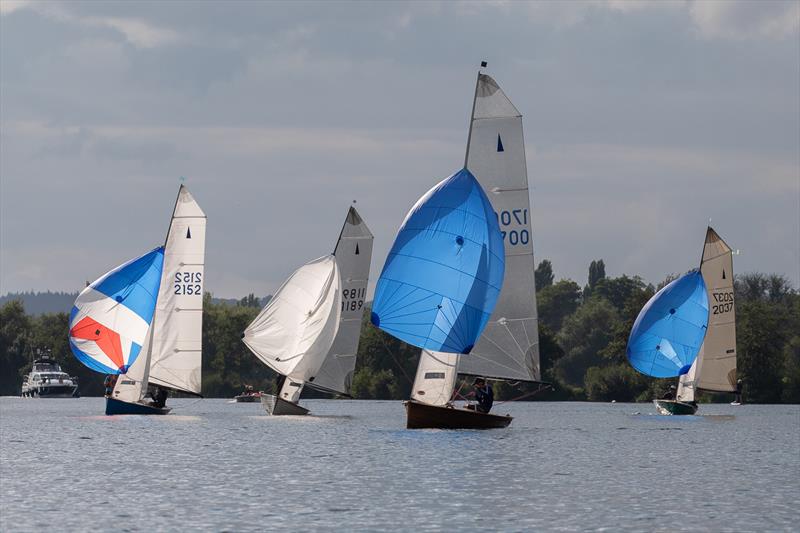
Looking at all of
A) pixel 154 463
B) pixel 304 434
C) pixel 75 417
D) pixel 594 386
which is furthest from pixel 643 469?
pixel 594 386

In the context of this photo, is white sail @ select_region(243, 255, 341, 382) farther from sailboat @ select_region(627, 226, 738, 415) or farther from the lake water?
sailboat @ select_region(627, 226, 738, 415)

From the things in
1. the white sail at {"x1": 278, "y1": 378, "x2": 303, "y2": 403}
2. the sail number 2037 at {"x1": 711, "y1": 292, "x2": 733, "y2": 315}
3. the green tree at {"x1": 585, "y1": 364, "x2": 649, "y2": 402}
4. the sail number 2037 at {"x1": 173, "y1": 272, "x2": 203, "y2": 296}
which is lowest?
the white sail at {"x1": 278, "y1": 378, "x2": 303, "y2": 403}

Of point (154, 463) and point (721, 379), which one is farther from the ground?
point (721, 379)

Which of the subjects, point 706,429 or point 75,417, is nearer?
point 706,429

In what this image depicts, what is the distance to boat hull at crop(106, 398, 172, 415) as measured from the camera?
291ft

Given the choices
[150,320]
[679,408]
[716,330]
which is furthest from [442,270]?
[716,330]

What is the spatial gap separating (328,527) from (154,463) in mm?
19319

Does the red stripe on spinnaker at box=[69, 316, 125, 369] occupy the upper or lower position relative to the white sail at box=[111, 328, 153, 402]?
upper

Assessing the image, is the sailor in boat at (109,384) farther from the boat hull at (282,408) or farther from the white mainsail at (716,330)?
the white mainsail at (716,330)

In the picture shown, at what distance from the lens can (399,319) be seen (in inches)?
2400

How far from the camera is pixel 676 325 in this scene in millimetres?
98125

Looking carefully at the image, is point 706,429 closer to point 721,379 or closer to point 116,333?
point 721,379

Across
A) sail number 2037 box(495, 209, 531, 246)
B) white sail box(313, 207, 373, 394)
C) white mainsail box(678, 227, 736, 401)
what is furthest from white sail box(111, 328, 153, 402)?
white mainsail box(678, 227, 736, 401)

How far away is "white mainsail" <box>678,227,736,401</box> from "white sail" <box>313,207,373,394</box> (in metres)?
23.9
